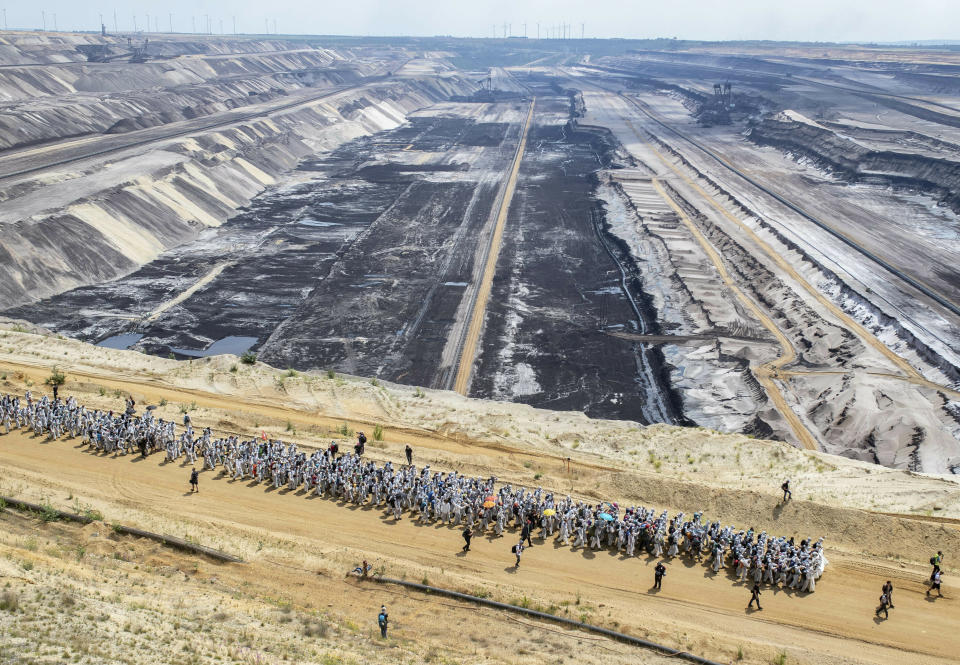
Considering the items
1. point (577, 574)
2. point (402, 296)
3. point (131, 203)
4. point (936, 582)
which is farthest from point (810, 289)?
point (131, 203)

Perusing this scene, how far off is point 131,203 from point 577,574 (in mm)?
55370

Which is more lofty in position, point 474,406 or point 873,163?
point 873,163

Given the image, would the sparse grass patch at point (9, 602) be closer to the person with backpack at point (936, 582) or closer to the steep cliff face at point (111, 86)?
the person with backpack at point (936, 582)

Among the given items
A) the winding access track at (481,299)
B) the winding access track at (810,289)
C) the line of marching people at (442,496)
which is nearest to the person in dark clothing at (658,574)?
the line of marching people at (442,496)

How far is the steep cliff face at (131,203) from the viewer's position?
5256 centimetres

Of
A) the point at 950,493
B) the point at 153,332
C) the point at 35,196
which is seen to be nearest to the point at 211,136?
the point at 35,196

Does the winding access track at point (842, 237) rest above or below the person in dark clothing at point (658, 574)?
above

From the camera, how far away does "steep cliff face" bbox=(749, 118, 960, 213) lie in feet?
250

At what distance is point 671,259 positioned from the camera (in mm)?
58188

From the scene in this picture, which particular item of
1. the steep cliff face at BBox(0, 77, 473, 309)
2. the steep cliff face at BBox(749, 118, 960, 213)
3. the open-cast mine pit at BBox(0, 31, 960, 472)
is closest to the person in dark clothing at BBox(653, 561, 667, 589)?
the open-cast mine pit at BBox(0, 31, 960, 472)

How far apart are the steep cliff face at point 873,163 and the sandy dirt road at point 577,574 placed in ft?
203

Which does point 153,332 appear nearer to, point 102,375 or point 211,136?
point 102,375

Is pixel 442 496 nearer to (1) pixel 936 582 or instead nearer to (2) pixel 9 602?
(2) pixel 9 602

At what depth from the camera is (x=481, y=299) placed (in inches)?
2082
